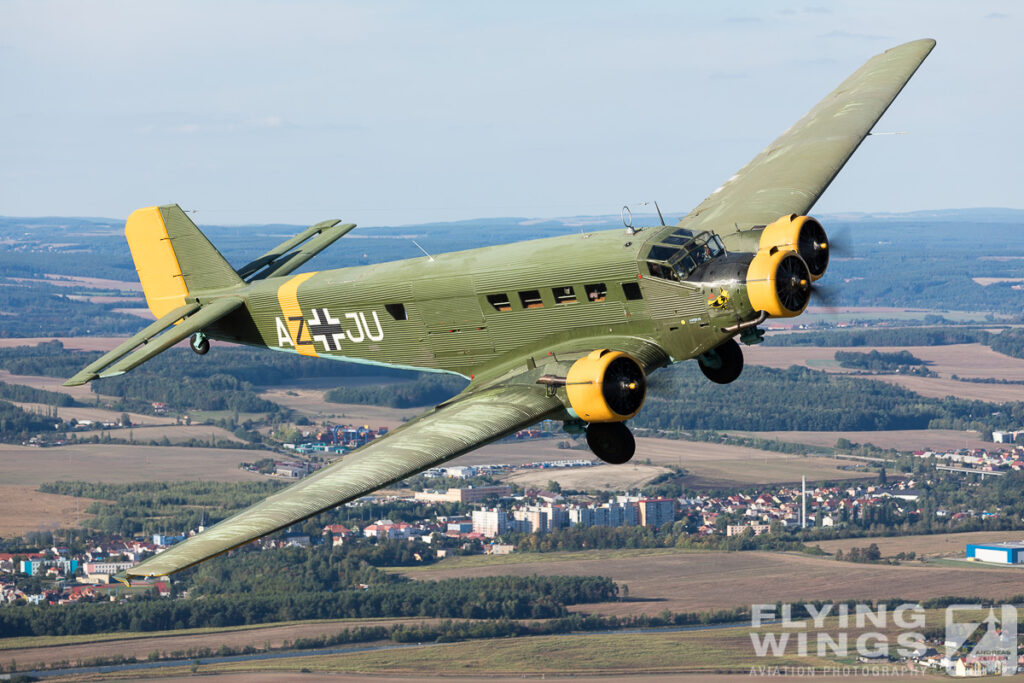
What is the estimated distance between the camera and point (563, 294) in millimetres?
40125

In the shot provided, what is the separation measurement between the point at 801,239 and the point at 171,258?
25403mm

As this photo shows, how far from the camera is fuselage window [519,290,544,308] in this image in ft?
133

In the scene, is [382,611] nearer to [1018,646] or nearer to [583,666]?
[583,666]

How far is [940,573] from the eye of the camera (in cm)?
14738

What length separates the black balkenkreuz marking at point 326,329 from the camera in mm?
45688

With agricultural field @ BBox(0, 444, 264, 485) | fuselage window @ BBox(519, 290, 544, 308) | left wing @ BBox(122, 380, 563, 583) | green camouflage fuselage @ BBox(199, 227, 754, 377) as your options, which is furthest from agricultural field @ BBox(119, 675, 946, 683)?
left wing @ BBox(122, 380, 563, 583)

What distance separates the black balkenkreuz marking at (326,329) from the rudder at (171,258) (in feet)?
18.2

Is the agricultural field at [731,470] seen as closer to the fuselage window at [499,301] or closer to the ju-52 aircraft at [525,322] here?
the ju-52 aircraft at [525,322]

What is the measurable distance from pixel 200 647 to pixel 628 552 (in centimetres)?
5327

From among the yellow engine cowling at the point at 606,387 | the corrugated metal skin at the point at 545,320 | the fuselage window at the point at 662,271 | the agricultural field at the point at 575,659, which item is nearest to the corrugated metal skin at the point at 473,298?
the corrugated metal skin at the point at 545,320

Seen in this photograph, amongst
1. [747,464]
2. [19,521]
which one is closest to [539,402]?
[19,521]

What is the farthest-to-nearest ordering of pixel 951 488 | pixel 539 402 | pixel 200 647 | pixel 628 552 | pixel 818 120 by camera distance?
pixel 951 488 → pixel 628 552 → pixel 200 647 → pixel 818 120 → pixel 539 402

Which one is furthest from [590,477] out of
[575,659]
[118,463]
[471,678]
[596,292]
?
[596,292]

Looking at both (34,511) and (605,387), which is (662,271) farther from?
(34,511)
